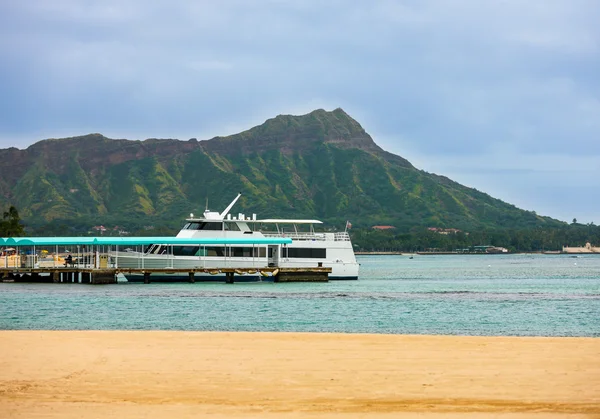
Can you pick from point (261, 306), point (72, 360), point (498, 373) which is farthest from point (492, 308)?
point (72, 360)

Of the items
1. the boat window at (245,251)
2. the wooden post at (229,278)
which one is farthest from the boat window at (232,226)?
the wooden post at (229,278)

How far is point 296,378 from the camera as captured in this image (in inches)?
650

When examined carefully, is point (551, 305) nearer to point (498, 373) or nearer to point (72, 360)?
point (498, 373)

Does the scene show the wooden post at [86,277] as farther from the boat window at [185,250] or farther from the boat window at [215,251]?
the boat window at [215,251]

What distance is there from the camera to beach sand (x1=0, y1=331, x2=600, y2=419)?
13.9 meters

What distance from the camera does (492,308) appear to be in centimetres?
3922

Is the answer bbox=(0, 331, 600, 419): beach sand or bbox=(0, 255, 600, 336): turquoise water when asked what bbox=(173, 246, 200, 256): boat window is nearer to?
bbox=(0, 255, 600, 336): turquoise water

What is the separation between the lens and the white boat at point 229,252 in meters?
55.2

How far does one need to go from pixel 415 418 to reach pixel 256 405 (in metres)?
2.79

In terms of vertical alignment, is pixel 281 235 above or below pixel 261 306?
above

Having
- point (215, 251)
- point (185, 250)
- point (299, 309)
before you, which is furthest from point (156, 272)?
point (299, 309)

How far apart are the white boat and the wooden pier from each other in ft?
1.07

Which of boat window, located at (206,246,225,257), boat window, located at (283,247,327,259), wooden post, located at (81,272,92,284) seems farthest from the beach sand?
boat window, located at (283,247,327,259)

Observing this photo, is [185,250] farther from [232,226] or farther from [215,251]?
[232,226]
